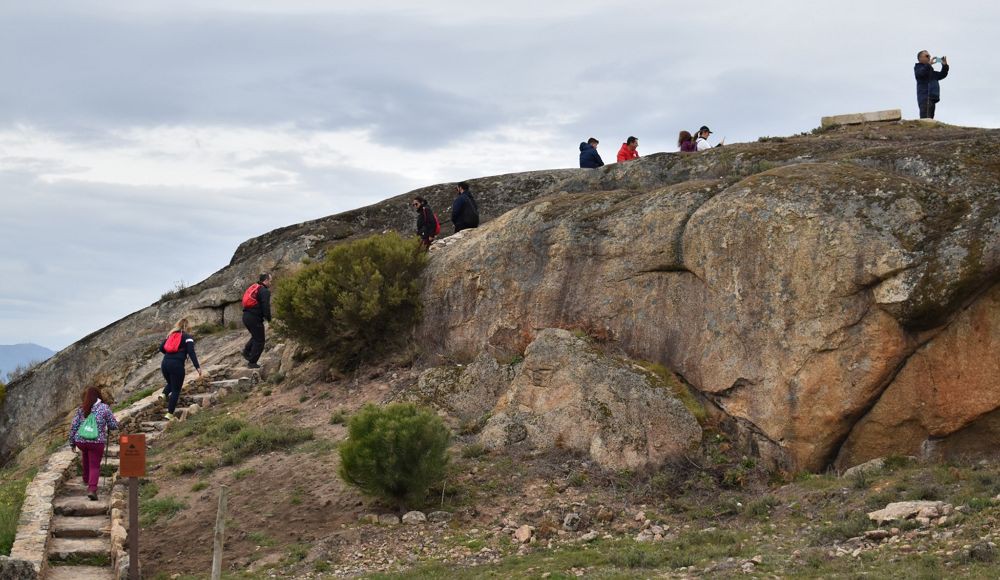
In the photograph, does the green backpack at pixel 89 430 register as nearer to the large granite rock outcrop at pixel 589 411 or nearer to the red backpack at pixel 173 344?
the red backpack at pixel 173 344

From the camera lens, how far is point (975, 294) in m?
12.7

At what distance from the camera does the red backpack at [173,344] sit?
18.3 meters

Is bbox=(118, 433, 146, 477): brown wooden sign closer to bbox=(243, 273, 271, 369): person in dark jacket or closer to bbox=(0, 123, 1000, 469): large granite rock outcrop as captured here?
bbox=(0, 123, 1000, 469): large granite rock outcrop

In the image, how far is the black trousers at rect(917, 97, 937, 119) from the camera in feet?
66.1

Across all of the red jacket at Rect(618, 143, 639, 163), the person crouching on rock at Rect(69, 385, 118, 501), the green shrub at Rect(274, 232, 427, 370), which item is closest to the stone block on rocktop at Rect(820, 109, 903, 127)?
the red jacket at Rect(618, 143, 639, 163)

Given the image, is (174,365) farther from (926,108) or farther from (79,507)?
(926,108)

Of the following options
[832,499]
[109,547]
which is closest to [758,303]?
[832,499]

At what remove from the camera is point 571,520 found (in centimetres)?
1205

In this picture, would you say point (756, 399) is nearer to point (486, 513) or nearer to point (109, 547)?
point (486, 513)

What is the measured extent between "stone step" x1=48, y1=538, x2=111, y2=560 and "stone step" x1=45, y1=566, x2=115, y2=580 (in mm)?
249

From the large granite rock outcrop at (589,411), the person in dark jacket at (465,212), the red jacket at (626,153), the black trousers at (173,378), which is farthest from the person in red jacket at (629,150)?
the black trousers at (173,378)

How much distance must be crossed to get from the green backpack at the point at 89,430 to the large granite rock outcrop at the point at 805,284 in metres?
6.29

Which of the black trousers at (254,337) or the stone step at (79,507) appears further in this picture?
the black trousers at (254,337)

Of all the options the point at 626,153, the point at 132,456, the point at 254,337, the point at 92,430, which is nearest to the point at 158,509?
the point at 92,430
